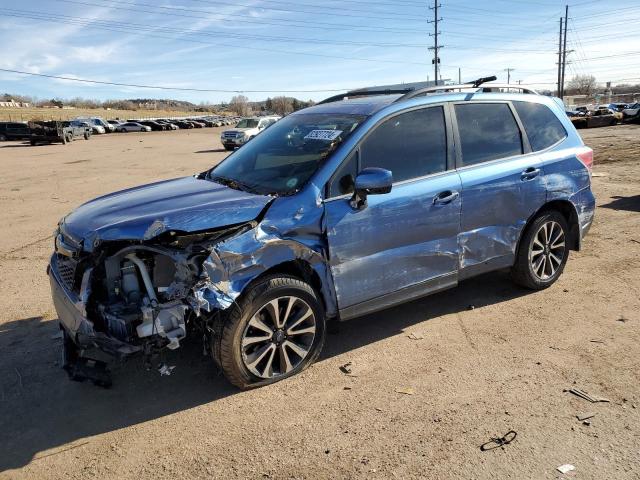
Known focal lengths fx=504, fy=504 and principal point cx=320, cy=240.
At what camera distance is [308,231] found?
138 inches

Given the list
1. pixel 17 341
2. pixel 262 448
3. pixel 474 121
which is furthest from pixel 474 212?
pixel 17 341

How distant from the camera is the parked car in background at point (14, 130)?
122 feet

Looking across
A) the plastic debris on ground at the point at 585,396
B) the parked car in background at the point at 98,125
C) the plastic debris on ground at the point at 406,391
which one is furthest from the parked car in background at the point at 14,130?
the plastic debris on ground at the point at 585,396

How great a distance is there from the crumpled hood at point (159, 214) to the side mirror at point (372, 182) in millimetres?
649

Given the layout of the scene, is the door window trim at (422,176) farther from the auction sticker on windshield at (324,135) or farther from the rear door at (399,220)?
the auction sticker on windshield at (324,135)

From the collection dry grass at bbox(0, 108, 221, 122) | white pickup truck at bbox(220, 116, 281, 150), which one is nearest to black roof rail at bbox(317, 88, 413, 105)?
white pickup truck at bbox(220, 116, 281, 150)

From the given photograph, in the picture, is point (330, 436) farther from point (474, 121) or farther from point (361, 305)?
point (474, 121)

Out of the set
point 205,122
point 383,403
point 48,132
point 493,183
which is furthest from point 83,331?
point 205,122

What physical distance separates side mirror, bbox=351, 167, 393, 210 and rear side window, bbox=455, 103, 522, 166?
44.1 inches

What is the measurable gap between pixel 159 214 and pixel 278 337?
1.17 metres

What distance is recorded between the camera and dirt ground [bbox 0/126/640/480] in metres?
2.79

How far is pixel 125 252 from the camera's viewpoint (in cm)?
322

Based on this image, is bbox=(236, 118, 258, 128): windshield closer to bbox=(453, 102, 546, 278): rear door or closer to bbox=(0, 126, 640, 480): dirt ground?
bbox=(0, 126, 640, 480): dirt ground

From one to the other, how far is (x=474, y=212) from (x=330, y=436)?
2.31 m
